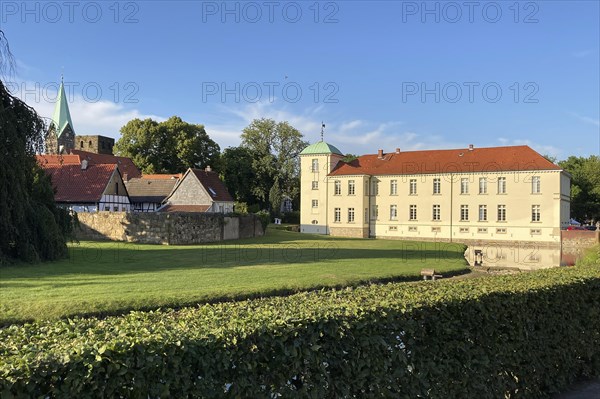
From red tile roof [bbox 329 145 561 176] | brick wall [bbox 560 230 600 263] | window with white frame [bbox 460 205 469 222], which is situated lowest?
brick wall [bbox 560 230 600 263]

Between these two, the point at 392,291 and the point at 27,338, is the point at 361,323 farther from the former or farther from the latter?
the point at 27,338

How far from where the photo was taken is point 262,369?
3732 millimetres

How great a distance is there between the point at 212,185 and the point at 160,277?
37519 mm

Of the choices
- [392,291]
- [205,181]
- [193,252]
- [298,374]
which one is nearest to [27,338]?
[298,374]

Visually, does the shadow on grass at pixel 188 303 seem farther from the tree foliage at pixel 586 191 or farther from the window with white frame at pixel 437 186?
the tree foliage at pixel 586 191

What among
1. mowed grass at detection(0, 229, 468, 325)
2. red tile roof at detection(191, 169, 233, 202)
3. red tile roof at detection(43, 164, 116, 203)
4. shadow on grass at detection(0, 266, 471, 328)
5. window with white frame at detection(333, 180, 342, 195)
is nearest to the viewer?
shadow on grass at detection(0, 266, 471, 328)

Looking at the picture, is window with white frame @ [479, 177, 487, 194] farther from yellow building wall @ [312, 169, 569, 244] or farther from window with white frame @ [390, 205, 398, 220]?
window with white frame @ [390, 205, 398, 220]

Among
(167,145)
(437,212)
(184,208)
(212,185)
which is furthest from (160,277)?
(167,145)

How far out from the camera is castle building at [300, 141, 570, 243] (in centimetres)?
4919

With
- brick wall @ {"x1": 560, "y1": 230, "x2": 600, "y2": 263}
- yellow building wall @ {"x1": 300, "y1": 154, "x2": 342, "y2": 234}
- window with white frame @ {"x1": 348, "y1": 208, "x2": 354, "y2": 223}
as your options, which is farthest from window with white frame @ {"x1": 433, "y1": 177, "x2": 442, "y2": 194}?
brick wall @ {"x1": 560, "y1": 230, "x2": 600, "y2": 263}

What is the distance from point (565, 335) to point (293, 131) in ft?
230

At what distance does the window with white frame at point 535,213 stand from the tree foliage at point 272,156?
34604mm

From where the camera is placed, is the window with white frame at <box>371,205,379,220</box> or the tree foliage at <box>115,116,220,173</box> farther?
the tree foliage at <box>115,116,220,173</box>

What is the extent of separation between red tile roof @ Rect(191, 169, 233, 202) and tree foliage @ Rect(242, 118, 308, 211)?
17.0 meters
